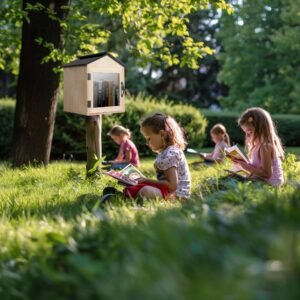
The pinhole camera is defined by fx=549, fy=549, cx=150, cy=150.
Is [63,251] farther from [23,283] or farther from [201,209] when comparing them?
[201,209]

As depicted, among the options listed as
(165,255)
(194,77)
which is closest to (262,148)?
(165,255)

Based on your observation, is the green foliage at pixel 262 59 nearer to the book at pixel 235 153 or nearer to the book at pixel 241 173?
the book at pixel 241 173

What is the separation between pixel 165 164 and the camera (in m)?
5.59

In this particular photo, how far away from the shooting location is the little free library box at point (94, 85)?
718 cm

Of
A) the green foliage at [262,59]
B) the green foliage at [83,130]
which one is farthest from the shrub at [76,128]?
the green foliage at [262,59]

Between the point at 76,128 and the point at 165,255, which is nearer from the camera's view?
the point at 165,255

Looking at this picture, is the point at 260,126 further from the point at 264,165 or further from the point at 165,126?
the point at 165,126

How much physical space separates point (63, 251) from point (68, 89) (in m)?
4.85

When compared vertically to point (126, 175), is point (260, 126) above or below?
above

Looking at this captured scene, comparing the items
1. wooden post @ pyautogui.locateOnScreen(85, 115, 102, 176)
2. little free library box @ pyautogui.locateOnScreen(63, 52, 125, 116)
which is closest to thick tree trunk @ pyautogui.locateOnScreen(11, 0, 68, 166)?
little free library box @ pyautogui.locateOnScreen(63, 52, 125, 116)

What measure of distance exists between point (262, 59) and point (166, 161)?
23121 mm

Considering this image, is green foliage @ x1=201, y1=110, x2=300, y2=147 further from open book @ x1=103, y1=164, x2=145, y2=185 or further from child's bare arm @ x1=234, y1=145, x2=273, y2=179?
open book @ x1=103, y1=164, x2=145, y2=185

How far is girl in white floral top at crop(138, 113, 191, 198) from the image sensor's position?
5.59 m

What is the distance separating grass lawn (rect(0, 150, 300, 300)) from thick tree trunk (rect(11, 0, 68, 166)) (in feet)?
19.0
